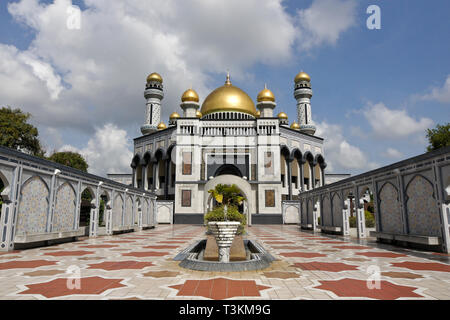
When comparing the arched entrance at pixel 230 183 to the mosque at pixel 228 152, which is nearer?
the arched entrance at pixel 230 183

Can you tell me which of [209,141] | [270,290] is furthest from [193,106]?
[270,290]

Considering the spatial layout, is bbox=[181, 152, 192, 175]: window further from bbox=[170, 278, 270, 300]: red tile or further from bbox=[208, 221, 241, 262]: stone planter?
bbox=[170, 278, 270, 300]: red tile

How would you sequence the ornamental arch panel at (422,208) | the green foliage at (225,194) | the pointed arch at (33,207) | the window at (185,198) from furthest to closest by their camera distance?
the window at (185,198), the pointed arch at (33,207), the ornamental arch panel at (422,208), the green foliage at (225,194)

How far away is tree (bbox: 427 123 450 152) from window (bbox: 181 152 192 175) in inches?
833

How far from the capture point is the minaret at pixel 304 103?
39844 mm

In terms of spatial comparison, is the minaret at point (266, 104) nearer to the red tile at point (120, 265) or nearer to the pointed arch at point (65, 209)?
the pointed arch at point (65, 209)

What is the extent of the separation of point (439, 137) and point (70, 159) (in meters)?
33.9

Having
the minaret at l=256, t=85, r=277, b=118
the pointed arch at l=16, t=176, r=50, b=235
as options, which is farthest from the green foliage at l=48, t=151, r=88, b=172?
the pointed arch at l=16, t=176, r=50, b=235

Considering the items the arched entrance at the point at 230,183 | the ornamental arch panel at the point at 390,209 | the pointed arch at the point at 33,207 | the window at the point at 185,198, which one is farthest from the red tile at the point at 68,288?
the window at the point at 185,198

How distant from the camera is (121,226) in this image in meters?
15.6

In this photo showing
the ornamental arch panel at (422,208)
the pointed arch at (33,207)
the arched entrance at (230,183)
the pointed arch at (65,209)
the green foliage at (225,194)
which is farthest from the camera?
the arched entrance at (230,183)

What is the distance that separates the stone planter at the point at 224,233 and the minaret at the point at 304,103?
35.8 metres

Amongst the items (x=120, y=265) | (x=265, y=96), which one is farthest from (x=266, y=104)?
(x=120, y=265)

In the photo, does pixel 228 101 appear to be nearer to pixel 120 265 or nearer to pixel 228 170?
pixel 228 170
